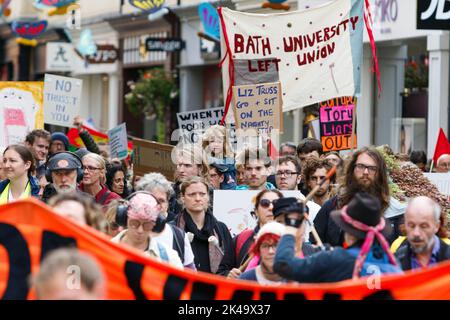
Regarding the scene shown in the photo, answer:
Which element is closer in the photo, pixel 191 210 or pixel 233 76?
pixel 191 210

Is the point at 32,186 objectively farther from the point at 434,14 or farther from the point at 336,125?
the point at 434,14

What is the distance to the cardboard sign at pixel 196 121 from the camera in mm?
13883

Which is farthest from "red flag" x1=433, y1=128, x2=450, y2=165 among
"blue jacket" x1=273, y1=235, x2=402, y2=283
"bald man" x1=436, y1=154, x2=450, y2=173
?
"blue jacket" x1=273, y1=235, x2=402, y2=283

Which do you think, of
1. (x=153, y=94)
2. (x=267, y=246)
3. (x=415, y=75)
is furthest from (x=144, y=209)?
(x=153, y=94)

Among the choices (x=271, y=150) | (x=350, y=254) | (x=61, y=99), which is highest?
(x=61, y=99)

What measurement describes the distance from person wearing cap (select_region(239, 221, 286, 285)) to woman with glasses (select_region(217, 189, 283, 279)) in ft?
3.16

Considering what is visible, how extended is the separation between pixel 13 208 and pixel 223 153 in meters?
6.03

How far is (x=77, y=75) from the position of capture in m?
37.8

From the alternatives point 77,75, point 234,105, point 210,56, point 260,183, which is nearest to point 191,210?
point 260,183

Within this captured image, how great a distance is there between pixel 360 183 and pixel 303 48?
421cm

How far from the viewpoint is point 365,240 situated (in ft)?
20.8

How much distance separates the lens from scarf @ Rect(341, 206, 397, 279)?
20.4ft

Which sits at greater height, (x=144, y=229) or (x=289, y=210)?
(x=289, y=210)
